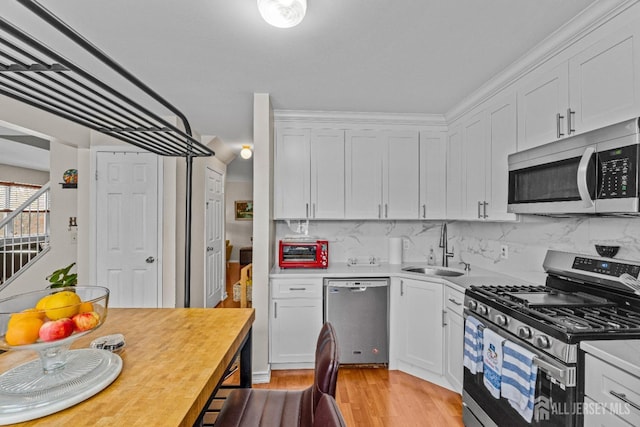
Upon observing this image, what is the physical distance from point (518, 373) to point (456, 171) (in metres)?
2.06

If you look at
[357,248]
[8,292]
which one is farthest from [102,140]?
[357,248]

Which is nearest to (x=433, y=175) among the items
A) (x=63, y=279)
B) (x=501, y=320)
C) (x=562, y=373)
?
(x=501, y=320)

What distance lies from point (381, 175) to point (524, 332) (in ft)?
6.92

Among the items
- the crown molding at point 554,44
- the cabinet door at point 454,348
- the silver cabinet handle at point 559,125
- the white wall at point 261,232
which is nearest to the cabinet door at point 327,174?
the white wall at point 261,232

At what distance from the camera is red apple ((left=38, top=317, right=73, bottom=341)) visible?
0.94 meters

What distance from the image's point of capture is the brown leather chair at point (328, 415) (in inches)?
33.5

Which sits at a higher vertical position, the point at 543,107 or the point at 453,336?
the point at 543,107

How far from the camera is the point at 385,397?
8.68ft

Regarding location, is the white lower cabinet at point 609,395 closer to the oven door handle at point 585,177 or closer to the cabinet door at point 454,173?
the oven door handle at point 585,177

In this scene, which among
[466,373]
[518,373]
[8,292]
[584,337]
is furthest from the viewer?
[8,292]

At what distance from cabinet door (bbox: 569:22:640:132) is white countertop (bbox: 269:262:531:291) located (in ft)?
4.04

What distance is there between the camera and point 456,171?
3.32 metres

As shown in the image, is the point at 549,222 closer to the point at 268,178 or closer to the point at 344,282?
the point at 344,282

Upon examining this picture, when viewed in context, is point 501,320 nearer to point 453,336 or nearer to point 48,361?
point 453,336
